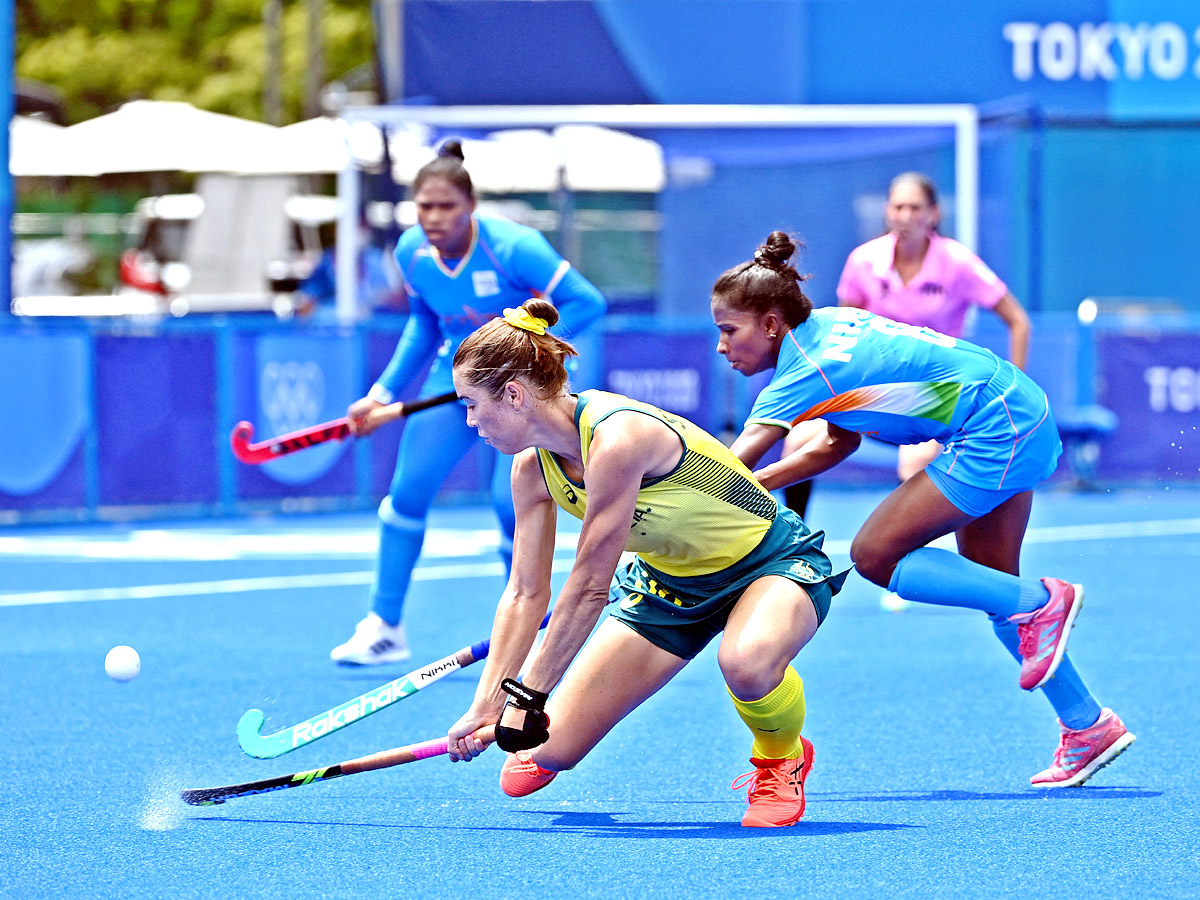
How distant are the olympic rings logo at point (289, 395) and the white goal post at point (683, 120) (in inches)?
78.7

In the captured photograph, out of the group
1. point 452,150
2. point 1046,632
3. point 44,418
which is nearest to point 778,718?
point 1046,632

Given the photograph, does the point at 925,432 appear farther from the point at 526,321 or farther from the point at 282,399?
the point at 282,399

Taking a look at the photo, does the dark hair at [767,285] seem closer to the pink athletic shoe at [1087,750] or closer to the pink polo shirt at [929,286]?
the pink athletic shoe at [1087,750]

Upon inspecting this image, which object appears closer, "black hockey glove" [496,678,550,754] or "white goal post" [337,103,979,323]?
"black hockey glove" [496,678,550,754]

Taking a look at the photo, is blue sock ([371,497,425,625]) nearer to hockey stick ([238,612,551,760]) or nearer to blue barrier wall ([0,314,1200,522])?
hockey stick ([238,612,551,760])

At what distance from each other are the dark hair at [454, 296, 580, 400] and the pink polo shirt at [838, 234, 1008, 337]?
12.1 ft

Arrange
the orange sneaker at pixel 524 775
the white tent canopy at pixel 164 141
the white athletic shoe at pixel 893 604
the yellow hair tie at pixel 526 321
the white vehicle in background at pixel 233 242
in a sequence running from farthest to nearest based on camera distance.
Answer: the white vehicle in background at pixel 233 242, the white tent canopy at pixel 164 141, the white athletic shoe at pixel 893 604, the orange sneaker at pixel 524 775, the yellow hair tie at pixel 526 321

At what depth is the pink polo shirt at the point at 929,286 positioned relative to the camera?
7.79m

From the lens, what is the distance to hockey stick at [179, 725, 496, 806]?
4.53m

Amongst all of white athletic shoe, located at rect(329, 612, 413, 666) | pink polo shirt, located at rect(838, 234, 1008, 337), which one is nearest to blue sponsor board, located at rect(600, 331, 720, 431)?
pink polo shirt, located at rect(838, 234, 1008, 337)

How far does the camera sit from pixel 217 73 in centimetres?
3550

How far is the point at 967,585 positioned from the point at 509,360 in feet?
4.65

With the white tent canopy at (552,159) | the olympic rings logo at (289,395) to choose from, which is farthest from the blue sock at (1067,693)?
the white tent canopy at (552,159)

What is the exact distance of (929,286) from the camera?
309 inches
